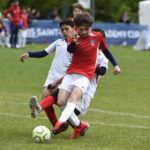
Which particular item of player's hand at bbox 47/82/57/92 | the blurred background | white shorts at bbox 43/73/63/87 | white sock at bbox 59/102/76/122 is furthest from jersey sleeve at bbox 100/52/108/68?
the blurred background

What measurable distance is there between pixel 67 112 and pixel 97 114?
2740 mm

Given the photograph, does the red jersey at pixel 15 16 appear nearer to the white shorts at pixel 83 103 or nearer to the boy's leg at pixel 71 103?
the white shorts at pixel 83 103

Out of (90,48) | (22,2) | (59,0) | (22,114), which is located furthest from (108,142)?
(59,0)

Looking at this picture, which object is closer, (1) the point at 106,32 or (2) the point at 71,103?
(2) the point at 71,103

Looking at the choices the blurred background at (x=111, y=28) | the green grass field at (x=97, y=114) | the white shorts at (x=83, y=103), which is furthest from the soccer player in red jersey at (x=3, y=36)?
the white shorts at (x=83, y=103)

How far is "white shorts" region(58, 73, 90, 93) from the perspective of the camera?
6809 mm

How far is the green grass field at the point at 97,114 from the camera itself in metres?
6.56

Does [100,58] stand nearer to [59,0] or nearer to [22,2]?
[22,2]

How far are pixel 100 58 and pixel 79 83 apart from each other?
0.94m

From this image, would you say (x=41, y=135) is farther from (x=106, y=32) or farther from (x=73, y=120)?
(x=106, y=32)

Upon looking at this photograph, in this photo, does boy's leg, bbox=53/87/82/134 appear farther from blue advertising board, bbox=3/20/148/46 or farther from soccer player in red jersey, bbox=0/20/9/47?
blue advertising board, bbox=3/20/148/46

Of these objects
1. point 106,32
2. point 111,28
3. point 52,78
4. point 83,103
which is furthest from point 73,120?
point 111,28

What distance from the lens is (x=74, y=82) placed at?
6832 millimetres

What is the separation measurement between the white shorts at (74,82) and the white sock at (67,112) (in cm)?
Answer: 29
